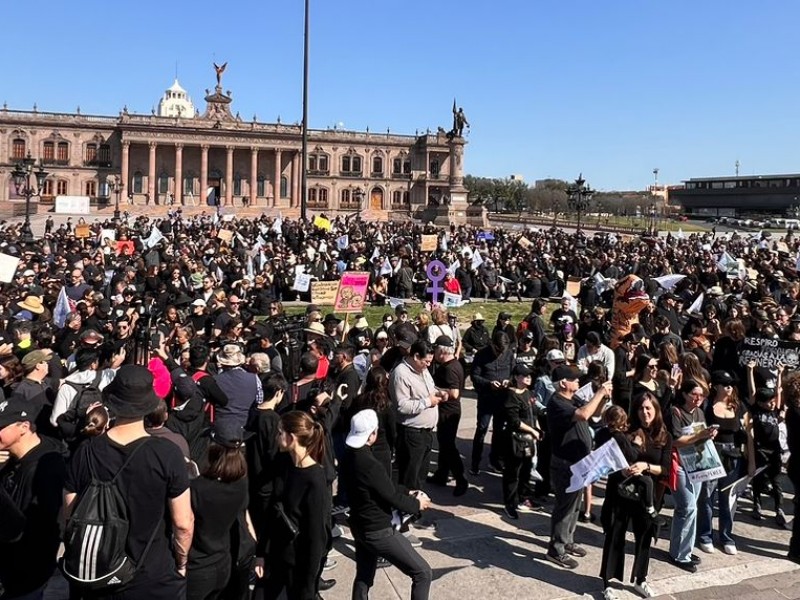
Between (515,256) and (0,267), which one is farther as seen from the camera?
(515,256)

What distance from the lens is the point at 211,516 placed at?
165 inches

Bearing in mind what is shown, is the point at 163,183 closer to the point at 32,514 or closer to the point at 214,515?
the point at 32,514

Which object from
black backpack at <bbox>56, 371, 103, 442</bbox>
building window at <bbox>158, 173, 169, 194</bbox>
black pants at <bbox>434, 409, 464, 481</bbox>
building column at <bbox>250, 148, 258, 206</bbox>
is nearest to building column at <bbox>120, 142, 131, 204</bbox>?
building window at <bbox>158, 173, 169, 194</bbox>

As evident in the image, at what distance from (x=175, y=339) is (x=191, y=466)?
4659 millimetres

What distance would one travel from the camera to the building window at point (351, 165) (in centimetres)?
8894

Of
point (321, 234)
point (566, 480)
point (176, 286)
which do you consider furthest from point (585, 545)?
point (321, 234)

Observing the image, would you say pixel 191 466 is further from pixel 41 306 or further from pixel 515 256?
pixel 515 256

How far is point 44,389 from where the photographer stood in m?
6.53

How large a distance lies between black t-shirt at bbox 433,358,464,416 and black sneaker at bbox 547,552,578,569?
6.66 ft

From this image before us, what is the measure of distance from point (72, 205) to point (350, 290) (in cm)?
4844

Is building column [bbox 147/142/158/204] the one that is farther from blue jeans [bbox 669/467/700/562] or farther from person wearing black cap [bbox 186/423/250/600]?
person wearing black cap [bbox 186/423/250/600]

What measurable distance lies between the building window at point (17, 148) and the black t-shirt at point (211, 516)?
275ft

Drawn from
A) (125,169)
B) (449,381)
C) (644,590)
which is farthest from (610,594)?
(125,169)

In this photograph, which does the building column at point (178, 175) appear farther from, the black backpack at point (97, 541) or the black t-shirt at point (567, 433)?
the black backpack at point (97, 541)
